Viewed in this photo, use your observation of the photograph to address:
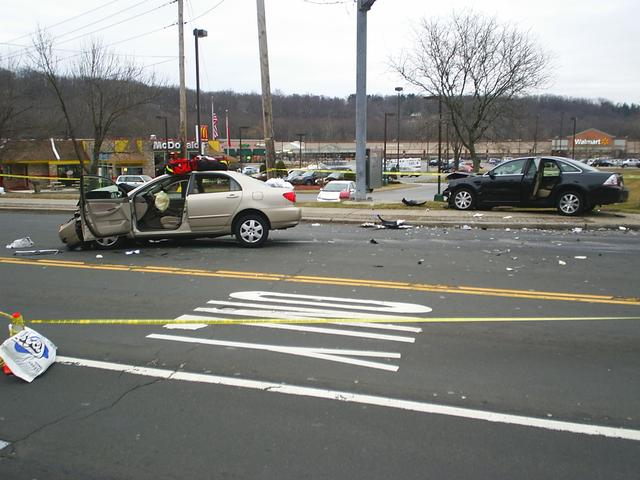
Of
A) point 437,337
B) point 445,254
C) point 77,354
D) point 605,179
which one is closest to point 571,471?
point 437,337

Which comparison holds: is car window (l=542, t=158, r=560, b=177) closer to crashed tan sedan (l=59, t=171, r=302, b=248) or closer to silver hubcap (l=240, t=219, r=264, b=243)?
crashed tan sedan (l=59, t=171, r=302, b=248)

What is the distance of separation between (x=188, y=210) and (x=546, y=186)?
9582 millimetres

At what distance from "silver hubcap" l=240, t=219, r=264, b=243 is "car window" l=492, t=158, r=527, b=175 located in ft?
25.8

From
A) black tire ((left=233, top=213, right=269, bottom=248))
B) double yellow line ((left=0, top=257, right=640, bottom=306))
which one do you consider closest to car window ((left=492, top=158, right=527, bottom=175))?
black tire ((left=233, top=213, right=269, bottom=248))

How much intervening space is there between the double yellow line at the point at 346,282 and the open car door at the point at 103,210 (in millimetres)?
1015

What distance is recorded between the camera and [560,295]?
7.08 m

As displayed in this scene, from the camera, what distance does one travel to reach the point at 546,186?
14.8 meters

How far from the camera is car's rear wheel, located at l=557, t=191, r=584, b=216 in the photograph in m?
14.4

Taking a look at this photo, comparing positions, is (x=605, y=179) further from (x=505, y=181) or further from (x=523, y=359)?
(x=523, y=359)

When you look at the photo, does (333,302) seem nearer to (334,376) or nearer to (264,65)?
(334,376)

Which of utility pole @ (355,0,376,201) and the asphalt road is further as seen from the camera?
utility pole @ (355,0,376,201)

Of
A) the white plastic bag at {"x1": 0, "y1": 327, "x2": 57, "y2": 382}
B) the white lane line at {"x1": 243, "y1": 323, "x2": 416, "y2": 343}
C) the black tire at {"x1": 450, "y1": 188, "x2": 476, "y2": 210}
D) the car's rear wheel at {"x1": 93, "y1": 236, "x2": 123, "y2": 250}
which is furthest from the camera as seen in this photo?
the black tire at {"x1": 450, "y1": 188, "x2": 476, "y2": 210}

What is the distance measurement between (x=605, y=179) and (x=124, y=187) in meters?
11.5

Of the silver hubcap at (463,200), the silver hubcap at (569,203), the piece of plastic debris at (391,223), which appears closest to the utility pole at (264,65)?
the piece of plastic debris at (391,223)
